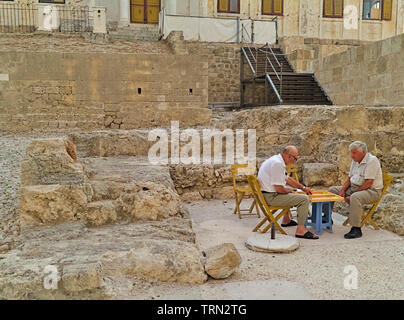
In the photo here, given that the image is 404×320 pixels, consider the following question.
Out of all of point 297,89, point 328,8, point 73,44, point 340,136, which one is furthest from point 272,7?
point 340,136

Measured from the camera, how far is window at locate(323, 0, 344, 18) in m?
22.2

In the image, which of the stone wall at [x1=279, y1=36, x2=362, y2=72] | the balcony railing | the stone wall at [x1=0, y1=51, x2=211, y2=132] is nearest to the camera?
the stone wall at [x1=0, y1=51, x2=211, y2=132]

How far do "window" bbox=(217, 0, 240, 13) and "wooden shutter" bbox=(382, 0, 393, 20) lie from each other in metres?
8.80

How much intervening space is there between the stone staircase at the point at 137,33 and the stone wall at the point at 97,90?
773cm

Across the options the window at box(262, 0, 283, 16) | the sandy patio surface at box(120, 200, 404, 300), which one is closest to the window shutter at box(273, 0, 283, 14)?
the window at box(262, 0, 283, 16)

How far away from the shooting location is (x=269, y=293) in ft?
10.8

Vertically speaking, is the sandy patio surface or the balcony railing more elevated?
the balcony railing

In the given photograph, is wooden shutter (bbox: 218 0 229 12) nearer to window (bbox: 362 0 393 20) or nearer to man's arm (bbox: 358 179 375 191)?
window (bbox: 362 0 393 20)

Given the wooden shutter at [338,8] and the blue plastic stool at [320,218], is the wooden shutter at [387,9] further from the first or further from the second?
the blue plastic stool at [320,218]

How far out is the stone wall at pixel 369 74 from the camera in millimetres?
9086

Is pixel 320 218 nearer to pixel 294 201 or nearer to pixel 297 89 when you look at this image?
pixel 294 201

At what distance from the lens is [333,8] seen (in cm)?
2234
